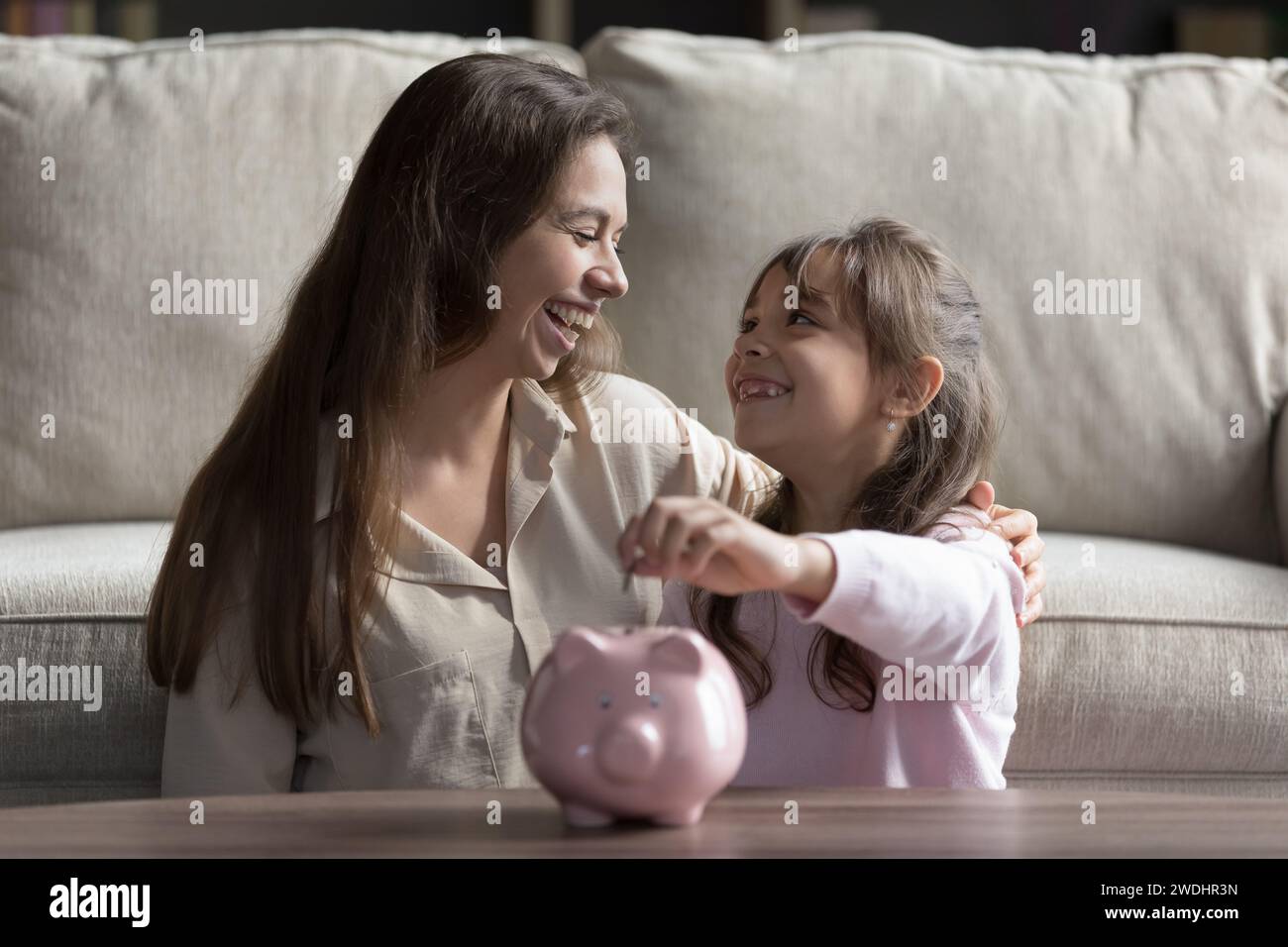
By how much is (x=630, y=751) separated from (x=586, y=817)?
0.06m

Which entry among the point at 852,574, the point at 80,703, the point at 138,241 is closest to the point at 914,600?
the point at 852,574

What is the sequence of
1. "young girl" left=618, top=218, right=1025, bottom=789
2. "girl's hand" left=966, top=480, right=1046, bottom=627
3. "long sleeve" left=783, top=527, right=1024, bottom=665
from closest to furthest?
1. "long sleeve" left=783, top=527, right=1024, bottom=665
2. "young girl" left=618, top=218, right=1025, bottom=789
3. "girl's hand" left=966, top=480, right=1046, bottom=627

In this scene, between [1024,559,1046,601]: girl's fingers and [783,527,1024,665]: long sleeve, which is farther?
[1024,559,1046,601]: girl's fingers

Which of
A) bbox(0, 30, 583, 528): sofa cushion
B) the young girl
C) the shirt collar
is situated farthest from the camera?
bbox(0, 30, 583, 528): sofa cushion

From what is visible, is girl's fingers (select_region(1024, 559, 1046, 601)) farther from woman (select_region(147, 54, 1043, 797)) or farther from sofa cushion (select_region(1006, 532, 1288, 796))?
sofa cushion (select_region(1006, 532, 1288, 796))

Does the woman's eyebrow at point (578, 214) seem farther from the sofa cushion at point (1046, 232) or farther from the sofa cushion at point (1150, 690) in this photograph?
the sofa cushion at point (1150, 690)

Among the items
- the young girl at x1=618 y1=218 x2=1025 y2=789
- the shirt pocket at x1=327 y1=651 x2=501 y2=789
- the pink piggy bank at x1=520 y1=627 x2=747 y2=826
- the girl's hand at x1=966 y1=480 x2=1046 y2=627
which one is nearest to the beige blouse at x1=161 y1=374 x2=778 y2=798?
the shirt pocket at x1=327 y1=651 x2=501 y2=789

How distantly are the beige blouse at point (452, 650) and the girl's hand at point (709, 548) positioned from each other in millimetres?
462

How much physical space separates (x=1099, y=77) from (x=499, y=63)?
3.04ft

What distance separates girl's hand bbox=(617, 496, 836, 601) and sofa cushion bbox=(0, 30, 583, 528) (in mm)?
1019

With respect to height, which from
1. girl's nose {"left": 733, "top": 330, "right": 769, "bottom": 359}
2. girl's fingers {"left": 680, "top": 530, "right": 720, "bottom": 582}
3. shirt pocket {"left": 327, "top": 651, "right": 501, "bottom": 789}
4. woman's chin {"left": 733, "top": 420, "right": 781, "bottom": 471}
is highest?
girl's nose {"left": 733, "top": 330, "right": 769, "bottom": 359}

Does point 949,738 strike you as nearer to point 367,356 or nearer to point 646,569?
point 646,569

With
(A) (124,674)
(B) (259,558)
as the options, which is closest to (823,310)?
(B) (259,558)

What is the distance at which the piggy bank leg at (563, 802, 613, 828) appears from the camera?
75cm
